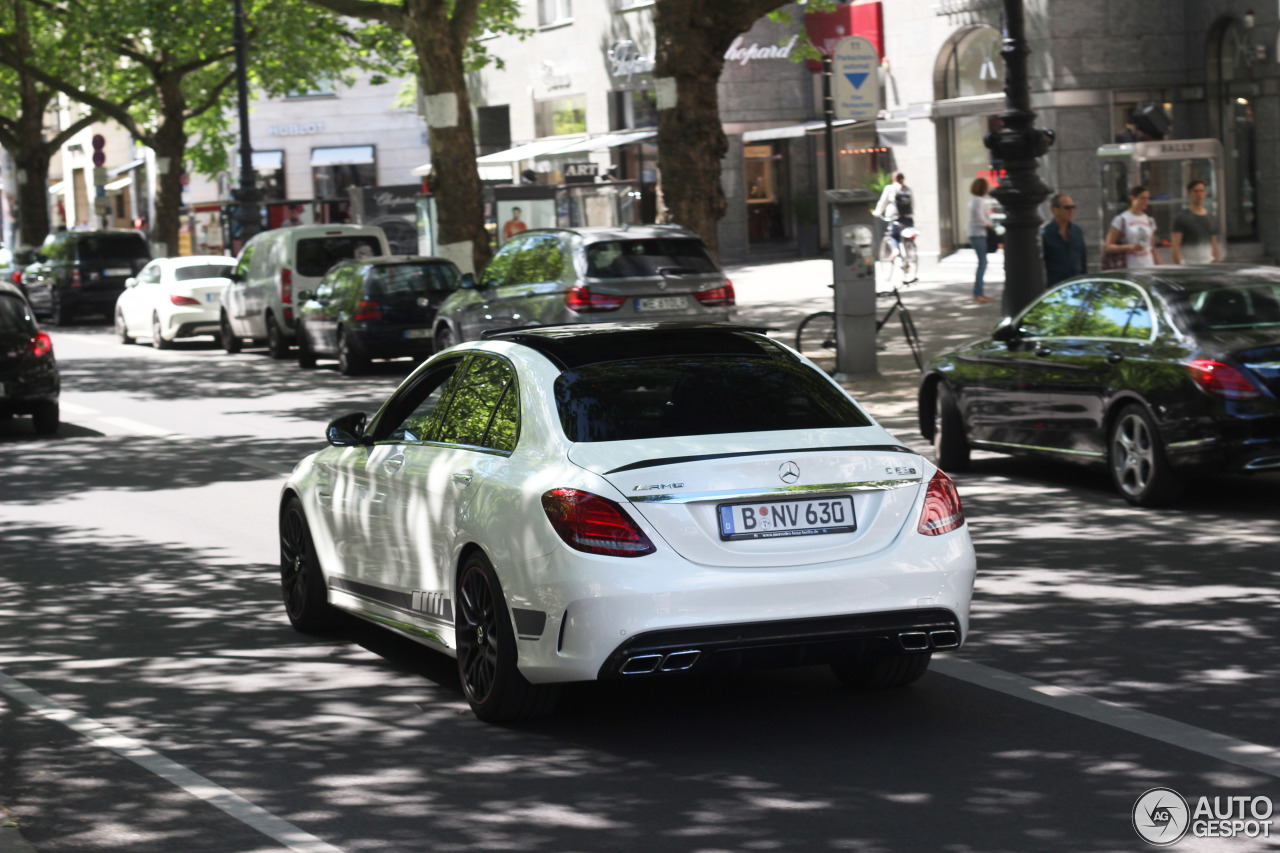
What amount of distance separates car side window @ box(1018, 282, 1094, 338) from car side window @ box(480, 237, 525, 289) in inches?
366

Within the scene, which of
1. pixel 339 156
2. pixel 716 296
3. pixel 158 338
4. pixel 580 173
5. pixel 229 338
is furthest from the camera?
pixel 339 156

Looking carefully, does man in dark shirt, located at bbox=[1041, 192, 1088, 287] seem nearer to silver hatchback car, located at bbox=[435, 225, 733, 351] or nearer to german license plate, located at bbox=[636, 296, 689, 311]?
silver hatchback car, located at bbox=[435, 225, 733, 351]

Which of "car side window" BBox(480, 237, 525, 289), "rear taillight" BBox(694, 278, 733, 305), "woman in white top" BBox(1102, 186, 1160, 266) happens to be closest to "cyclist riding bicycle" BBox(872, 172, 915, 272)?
"car side window" BBox(480, 237, 525, 289)

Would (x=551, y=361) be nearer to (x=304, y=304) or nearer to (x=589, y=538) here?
(x=589, y=538)

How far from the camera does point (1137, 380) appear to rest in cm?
1166

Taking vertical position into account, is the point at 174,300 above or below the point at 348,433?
above

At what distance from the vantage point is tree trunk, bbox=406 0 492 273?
27.2 m

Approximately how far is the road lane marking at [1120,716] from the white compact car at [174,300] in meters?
24.5

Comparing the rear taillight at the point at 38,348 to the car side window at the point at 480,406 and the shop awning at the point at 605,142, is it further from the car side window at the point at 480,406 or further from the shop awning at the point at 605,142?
the shop awning at the point at 605,142

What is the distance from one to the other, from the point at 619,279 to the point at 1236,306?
9242 millimetres

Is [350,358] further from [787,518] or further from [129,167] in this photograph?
[129,167]

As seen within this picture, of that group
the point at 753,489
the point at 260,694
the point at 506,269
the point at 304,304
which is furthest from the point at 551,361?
the point at 304,304

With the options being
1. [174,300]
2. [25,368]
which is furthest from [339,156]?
[25,368]
